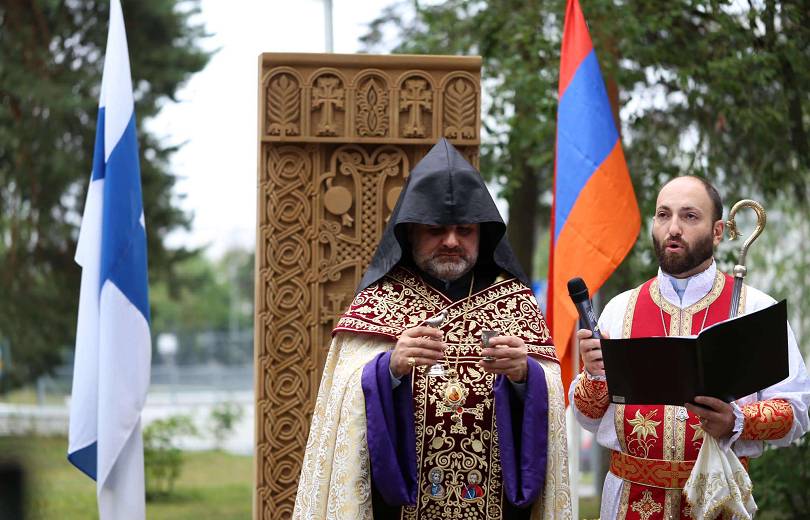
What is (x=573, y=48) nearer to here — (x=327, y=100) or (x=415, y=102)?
(x=415, y=102)

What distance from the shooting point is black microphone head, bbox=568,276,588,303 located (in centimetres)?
373

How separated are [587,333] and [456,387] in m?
0.50

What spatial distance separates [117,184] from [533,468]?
3046 mm

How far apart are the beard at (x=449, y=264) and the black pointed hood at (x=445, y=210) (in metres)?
0.11

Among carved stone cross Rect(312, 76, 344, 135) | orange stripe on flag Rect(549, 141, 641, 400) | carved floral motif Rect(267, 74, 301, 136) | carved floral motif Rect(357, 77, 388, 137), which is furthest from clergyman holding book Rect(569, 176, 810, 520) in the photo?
carved floral motif Rect(267, 74, 301, 136)

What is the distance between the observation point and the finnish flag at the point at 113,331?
224 inches

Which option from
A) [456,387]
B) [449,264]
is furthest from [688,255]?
[456,387]

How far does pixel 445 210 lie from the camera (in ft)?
13.0

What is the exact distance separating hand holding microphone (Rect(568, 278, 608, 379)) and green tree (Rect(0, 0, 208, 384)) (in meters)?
9.46

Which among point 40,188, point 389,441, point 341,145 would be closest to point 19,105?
point 40,188

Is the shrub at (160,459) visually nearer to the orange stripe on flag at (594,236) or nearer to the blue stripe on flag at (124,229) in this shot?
the blue stripe on flag at (124,229)

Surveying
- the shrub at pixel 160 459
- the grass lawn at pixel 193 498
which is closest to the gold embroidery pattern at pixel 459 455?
the grass lawn at pixel 193 498

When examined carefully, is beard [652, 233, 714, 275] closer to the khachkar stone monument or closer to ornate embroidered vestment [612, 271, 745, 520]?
ornate embroidered vestment [612, 271, 745, 520]

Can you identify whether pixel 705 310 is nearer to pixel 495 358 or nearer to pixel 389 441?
pixel 495 358
